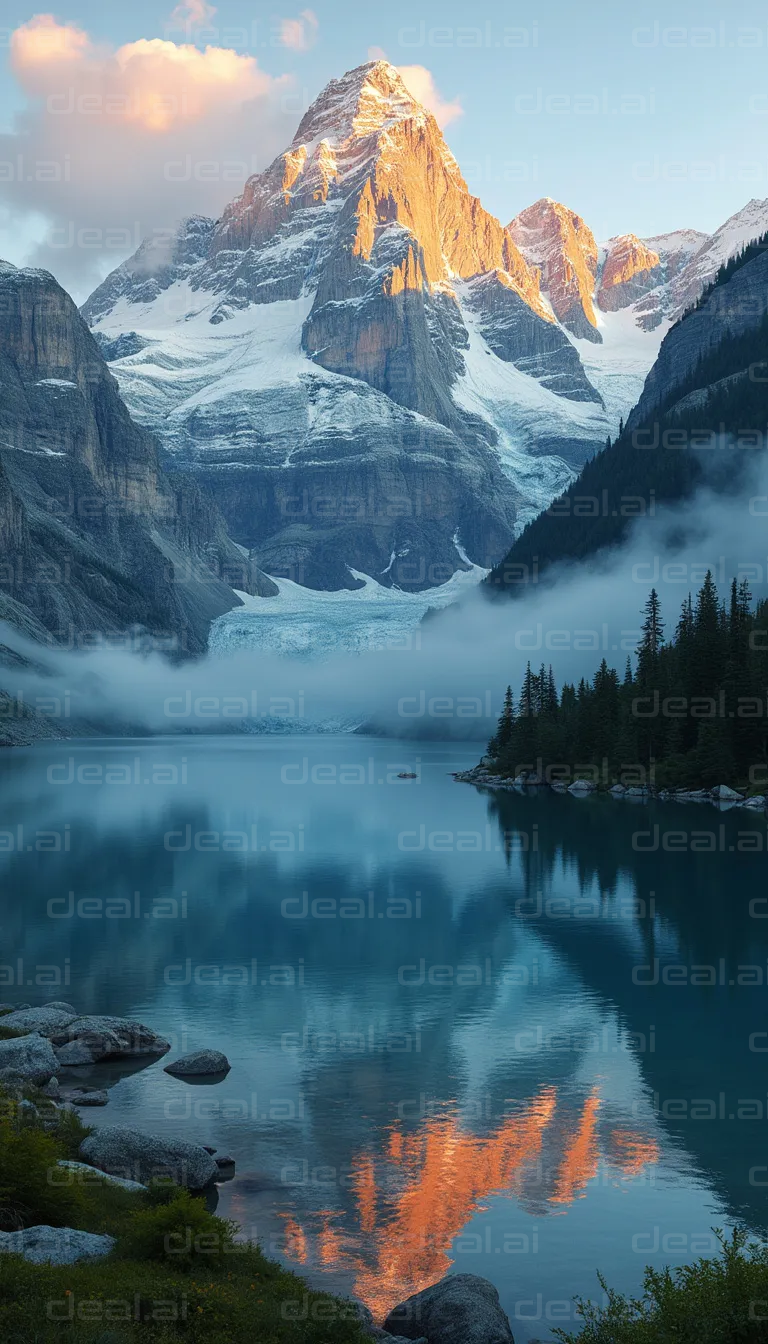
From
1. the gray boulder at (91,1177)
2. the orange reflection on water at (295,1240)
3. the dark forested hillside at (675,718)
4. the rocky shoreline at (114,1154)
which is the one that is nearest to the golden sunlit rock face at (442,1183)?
the orange reflection on water at (295,1240)

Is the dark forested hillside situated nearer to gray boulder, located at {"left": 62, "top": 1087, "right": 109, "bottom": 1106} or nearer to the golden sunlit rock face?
the golden sunlit rock face

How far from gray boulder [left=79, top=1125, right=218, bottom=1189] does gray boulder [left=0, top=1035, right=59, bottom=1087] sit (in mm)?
5498

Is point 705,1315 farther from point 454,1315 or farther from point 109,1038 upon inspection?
point 109,1038

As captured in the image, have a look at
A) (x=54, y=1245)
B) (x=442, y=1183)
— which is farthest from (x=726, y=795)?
(x=54, y=1245)

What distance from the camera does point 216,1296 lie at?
1447cm

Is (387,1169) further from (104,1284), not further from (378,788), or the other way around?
(378,788)

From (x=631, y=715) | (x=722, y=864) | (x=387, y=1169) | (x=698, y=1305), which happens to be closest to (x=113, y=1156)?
(x=387, y=1169)

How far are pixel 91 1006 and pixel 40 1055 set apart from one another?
7.21m

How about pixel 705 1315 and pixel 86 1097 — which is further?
pixel 86 1097

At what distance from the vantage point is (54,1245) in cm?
1571

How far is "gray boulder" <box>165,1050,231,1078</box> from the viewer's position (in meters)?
27.9

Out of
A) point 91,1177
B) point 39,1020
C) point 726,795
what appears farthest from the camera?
point 726,795

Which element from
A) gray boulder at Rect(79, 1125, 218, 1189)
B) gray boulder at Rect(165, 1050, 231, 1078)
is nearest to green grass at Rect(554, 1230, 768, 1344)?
gray boulder at Rect(79, 1125, 218, 1189)

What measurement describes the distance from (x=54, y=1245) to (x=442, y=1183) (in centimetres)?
831
